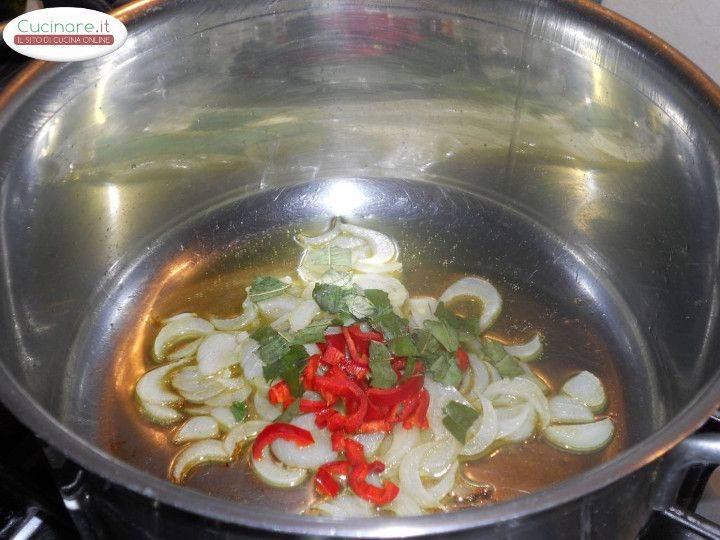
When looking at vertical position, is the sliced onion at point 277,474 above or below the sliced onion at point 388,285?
below

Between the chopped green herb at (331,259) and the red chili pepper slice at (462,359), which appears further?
the chopped green herb at (331,259)

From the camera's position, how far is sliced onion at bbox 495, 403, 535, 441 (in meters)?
1.11

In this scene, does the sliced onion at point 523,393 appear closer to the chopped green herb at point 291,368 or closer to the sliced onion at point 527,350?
the sliced onion at point 527,350

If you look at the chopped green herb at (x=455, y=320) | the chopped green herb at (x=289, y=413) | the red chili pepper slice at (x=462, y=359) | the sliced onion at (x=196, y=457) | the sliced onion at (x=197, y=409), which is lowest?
the sliced onion at (x=196, y=457)

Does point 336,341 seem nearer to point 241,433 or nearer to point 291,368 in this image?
point 291,368

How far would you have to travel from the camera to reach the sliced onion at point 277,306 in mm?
1284

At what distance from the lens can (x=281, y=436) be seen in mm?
1064

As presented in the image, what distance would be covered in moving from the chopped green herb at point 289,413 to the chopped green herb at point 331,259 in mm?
328

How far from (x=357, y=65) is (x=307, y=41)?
108 mm

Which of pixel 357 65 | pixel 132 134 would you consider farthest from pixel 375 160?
pixel 132 134

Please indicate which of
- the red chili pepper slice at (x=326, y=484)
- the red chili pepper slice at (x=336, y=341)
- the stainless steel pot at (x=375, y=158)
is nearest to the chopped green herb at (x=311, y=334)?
the red chili pepper slice at (x=336, y=341)

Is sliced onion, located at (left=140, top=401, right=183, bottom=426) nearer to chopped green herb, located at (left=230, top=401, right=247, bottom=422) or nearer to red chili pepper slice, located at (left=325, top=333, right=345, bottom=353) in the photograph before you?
chopped green herb, located at (left=230, top=401, right=247, bottom=422)

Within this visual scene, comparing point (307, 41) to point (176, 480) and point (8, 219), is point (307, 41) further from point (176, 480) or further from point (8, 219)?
point (176, 480)

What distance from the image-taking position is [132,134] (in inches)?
54.4
